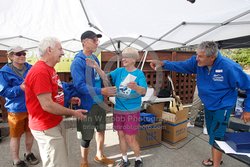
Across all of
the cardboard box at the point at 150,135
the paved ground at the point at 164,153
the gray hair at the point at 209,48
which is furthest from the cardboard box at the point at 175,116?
the gray hair at the point at 209,48

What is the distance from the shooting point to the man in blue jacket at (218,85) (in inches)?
74.2

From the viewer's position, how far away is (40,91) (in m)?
1.38

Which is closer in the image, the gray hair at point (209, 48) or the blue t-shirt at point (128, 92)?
the gray hair at point (209, 48)

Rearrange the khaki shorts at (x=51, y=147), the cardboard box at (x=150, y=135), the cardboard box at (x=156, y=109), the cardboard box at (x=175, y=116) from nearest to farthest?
the khaki shorts at (x=51, y=147) < the cardboard box at (x=150, y=135) < the cardboard box at (x=175, y=116) < the cardboard box at (x=156, y=109)

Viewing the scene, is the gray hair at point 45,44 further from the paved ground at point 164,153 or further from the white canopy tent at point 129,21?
the paved ground at point 164,153

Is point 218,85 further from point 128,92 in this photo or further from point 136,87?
point 128,92

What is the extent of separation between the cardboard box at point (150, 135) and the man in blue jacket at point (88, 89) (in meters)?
0.80

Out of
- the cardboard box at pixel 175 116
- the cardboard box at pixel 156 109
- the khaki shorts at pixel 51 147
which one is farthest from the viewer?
the cardboard box at pixel 156 109

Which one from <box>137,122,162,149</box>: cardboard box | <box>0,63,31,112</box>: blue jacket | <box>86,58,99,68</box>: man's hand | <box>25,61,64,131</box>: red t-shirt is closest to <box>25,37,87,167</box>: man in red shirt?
<box>25,61,64,131</box>: red t-shirt

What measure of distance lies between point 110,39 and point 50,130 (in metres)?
1.57

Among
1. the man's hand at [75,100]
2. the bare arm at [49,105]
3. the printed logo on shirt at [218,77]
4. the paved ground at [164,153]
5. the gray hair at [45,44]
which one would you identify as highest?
the gray hair at [45,44]

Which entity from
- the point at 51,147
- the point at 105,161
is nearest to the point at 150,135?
the point at 105,161

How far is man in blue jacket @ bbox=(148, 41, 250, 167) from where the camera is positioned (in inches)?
74.2

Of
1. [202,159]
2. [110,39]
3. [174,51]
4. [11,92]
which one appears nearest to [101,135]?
[11,92]
